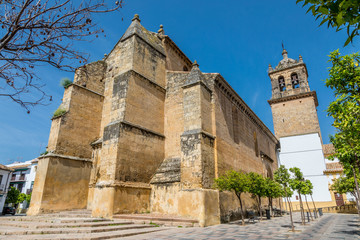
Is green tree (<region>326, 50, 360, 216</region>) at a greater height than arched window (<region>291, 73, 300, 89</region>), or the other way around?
arched window (<region>291, 73, 300, 89</region>)

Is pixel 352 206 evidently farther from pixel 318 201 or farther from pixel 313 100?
pixel 313 100

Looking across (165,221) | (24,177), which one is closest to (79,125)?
(165,221)

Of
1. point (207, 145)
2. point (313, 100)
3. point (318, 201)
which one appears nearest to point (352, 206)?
point (318, 201)

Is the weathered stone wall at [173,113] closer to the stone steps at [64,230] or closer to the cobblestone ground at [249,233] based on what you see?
the cobblestone ground at [249,233]

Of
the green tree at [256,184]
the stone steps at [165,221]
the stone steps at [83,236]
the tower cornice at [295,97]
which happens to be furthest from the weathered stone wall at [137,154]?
the tower cornice at [295,97]

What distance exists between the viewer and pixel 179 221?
8.16 metres

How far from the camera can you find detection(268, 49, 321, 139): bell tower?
92.6 feet

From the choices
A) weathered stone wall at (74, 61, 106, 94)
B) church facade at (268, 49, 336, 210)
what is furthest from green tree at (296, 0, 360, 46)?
church facade at (268, 49, 336, 210)

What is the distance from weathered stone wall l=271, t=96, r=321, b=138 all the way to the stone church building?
682 inches

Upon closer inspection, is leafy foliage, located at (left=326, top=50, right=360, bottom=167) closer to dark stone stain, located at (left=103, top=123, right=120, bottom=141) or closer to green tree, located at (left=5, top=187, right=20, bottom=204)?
dark stone stain, located at (left=103, top=123, right=120, bottom=141)

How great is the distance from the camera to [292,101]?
29516mm

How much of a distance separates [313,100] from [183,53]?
68.2 feet

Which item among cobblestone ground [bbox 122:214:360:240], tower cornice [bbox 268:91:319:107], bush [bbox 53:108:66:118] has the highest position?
tower cornice [bbox 268:91:319:107]

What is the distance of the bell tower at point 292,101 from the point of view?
92.6ft
